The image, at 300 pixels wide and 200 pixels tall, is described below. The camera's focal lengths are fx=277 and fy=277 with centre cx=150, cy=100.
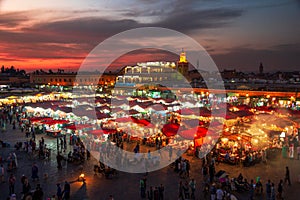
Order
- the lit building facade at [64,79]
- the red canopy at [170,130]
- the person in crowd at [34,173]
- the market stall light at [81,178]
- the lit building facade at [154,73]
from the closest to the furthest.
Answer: the market stall light at [81,178], the person in crowd at [34,173], the red canopy at [170,130], the lit building facade at [154,73], the lit building facade at [64,79]

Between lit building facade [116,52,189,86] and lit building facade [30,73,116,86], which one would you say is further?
lit building facade [30,73,116,86]

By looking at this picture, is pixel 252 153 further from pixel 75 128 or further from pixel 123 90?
pixel 123 90

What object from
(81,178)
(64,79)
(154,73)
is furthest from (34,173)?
(64,79)

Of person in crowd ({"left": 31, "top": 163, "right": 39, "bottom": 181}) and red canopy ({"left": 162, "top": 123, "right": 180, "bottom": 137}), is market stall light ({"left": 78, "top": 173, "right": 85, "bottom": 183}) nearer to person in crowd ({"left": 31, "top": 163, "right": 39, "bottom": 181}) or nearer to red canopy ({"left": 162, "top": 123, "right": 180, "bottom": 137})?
person in crowd ({"left": 31, "top": 163, "right": 39, "bottom": 181})

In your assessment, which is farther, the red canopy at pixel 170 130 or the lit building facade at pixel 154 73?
the lit building facade at pixel 154 73

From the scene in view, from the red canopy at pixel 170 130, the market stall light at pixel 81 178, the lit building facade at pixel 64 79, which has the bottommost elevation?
the market stall light at pixel 81 178

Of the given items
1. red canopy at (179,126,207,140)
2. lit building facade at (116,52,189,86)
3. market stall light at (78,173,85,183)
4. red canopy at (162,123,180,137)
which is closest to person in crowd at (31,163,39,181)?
market stall light at (78,173,85,183)

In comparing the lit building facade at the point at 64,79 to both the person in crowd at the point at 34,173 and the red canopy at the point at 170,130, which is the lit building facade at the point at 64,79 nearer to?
the red canopy at the point at 170,130

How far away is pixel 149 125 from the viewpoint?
15.4 meters

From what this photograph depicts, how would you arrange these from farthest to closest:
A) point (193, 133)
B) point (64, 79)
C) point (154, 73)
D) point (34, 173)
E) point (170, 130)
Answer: point (64, 79)
point (154, 73)
point (170, 130)
point (193, 133)
point (34, 173)

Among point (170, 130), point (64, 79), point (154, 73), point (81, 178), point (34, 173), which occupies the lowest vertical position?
point (81, 178)

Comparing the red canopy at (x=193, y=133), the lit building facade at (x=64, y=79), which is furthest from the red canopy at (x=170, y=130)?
the lit building facade at (x=64, y=79)

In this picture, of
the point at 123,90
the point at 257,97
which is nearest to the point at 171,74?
the point at 123,90

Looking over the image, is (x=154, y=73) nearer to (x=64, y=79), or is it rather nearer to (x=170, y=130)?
(x=64, y=79)
